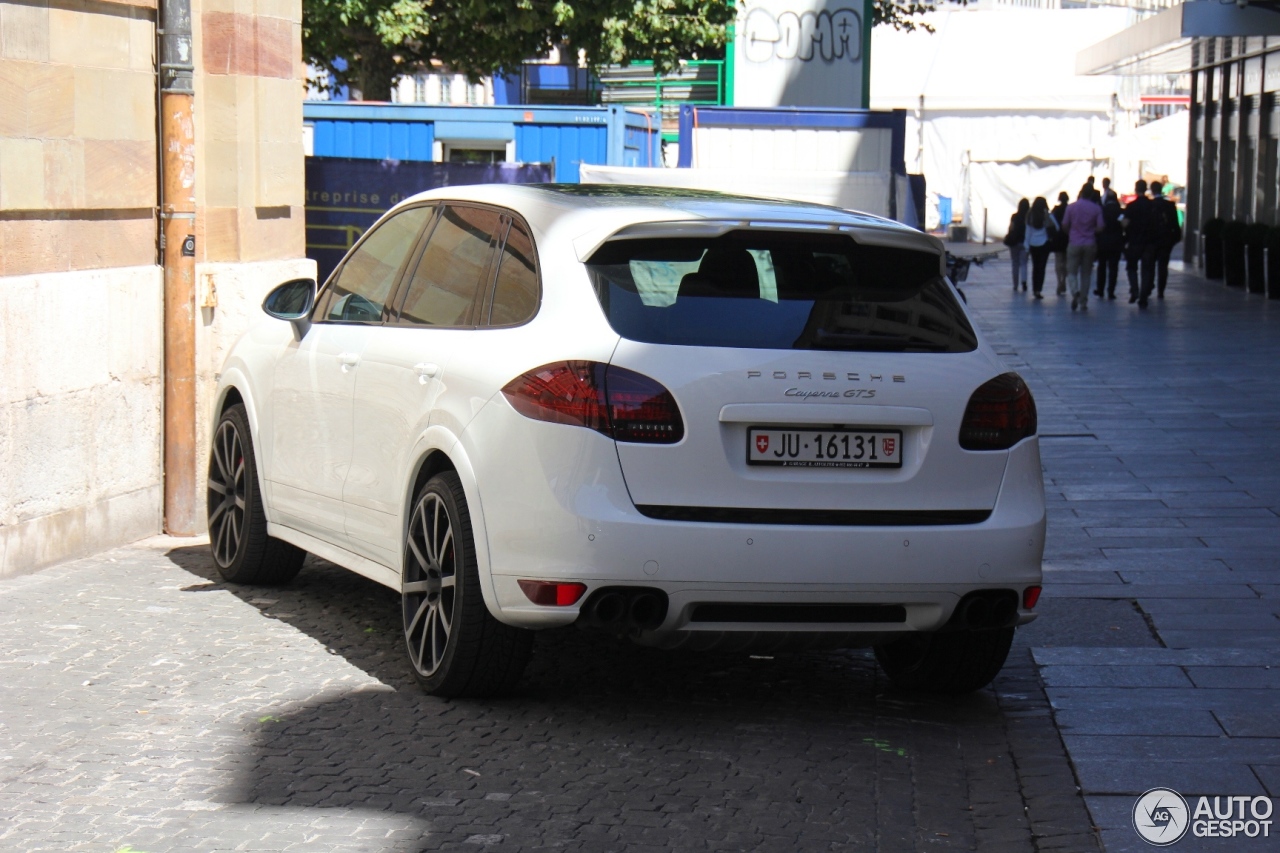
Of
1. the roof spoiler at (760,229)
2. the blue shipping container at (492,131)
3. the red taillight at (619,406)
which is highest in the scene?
the blue shipping container at (492,131)

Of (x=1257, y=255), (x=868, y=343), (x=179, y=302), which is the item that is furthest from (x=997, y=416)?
(x=1257, y=255)

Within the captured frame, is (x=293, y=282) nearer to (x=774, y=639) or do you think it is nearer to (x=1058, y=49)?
(x=774, y=639)

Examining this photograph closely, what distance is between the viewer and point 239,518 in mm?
7656

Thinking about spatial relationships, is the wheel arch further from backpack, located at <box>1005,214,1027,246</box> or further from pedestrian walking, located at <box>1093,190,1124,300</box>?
backpack, located at <box>1005,214,1027,246</box>

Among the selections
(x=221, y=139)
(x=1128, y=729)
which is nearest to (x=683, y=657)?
(x=1128, y=729)

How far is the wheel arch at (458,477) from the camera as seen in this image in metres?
5.42

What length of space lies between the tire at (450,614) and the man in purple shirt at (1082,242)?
20340 mm

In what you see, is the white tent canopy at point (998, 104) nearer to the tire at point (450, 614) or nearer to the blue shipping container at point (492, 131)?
the blue shipping container at point (492, 131)

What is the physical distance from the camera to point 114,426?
28.0 feet

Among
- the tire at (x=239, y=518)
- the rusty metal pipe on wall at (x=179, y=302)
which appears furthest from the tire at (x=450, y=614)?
the rusty metal pipe on wall at (x=179, y=302)

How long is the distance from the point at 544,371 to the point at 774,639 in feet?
3.37

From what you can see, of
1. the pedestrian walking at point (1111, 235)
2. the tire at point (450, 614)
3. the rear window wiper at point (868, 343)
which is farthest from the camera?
the pedestrian walking at point (1111, 235)

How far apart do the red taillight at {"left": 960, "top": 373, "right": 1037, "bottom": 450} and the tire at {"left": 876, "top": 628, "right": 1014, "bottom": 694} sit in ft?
2.12

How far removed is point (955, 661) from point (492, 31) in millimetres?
21943
